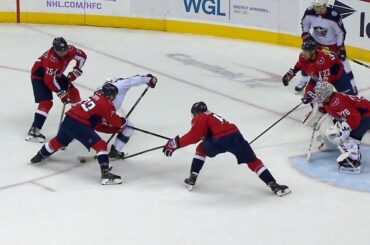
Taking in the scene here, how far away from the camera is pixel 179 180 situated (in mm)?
6004

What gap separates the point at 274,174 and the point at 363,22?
3.69m

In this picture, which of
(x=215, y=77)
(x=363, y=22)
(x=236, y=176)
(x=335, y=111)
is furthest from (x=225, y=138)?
(x=363, y=22)

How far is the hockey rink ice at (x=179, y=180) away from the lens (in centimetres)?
507

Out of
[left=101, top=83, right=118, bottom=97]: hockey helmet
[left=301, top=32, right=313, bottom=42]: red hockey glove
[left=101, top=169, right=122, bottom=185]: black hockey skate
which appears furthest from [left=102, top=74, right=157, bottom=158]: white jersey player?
[left=301, top=32, right=313, bottom=42]: red hockey glove

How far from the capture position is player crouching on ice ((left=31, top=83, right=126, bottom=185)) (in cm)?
588

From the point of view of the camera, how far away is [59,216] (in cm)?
531

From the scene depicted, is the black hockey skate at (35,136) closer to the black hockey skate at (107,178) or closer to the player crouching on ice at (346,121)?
the black hockey skate at (107,178)

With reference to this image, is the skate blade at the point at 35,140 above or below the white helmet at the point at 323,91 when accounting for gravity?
below

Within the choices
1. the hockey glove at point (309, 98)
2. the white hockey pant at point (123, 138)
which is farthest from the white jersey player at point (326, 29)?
the white hockey pant at point (123, 138)

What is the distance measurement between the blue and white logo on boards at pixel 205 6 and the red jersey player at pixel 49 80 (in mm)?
3882

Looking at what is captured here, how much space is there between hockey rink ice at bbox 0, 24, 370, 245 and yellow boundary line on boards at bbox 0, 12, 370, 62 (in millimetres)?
890

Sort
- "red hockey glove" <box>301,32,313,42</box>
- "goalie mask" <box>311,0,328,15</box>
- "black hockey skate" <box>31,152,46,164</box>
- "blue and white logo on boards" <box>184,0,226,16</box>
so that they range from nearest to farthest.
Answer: "black hockey skate" <box>31,152,46,164</box> < "goalie mask" <box>311,0,328,15</box> < "red hockey glove" <box>301,32,313,42</box> < "blue and white logo on boards" <box>184,0,226,16</box>

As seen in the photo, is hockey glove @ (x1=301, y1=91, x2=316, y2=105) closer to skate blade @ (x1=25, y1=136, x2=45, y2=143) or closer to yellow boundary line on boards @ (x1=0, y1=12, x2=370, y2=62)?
skate blade @ (x1=25, y1=136, x2=45, y2=143)

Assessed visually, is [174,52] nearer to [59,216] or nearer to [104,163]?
[104,163]
